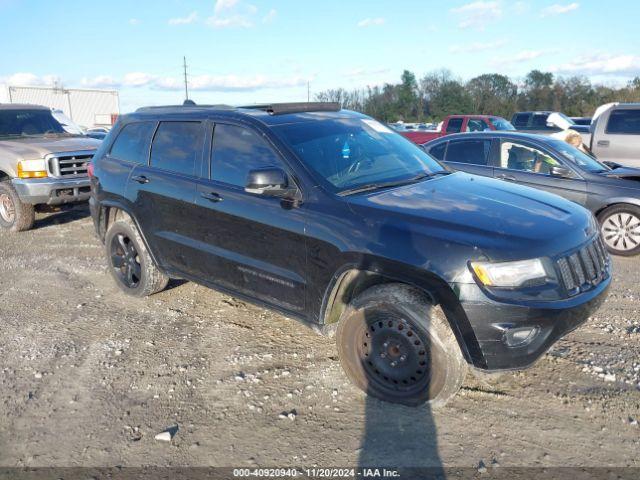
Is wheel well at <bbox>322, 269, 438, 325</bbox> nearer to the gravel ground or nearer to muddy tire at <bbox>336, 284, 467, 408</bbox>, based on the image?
muddy tire at <bbox>336, 284, 467, 408</bbox>

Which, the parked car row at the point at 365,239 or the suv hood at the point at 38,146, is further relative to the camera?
the suv hood at the point at 38,146

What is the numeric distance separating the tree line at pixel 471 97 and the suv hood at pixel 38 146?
43.3 metres

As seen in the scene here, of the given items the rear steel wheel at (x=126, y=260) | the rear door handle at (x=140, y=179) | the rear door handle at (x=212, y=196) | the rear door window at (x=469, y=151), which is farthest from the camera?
the rear door window at (x=469, y=151)

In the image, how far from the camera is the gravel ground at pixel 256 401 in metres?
2.83

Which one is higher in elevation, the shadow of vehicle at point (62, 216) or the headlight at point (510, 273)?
the headlight at point (510, 273)

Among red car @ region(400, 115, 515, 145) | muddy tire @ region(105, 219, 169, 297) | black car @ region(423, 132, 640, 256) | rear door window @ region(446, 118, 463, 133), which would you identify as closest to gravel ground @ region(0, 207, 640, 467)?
muddy tire @ region(105, 219, 169, 297)

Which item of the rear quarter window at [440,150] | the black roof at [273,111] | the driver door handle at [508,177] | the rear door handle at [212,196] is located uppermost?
the black roof at [273,111]

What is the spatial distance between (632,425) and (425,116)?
6833 centimetres

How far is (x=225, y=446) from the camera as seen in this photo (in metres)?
2.90

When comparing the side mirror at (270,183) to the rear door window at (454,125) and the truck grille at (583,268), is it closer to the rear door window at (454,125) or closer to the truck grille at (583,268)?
the truck grille at (583,268)

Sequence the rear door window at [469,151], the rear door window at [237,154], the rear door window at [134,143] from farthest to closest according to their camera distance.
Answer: the rear door window at [469,151]
the rear door window at [134,143]
the rear door window at [237,154]

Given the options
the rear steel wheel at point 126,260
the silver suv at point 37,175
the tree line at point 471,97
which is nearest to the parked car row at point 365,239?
the rear steel wheel at point 126,260

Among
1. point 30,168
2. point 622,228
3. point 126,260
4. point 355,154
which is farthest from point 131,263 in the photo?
point 622,228

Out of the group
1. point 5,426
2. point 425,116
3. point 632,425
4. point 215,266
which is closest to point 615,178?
point 632,425
